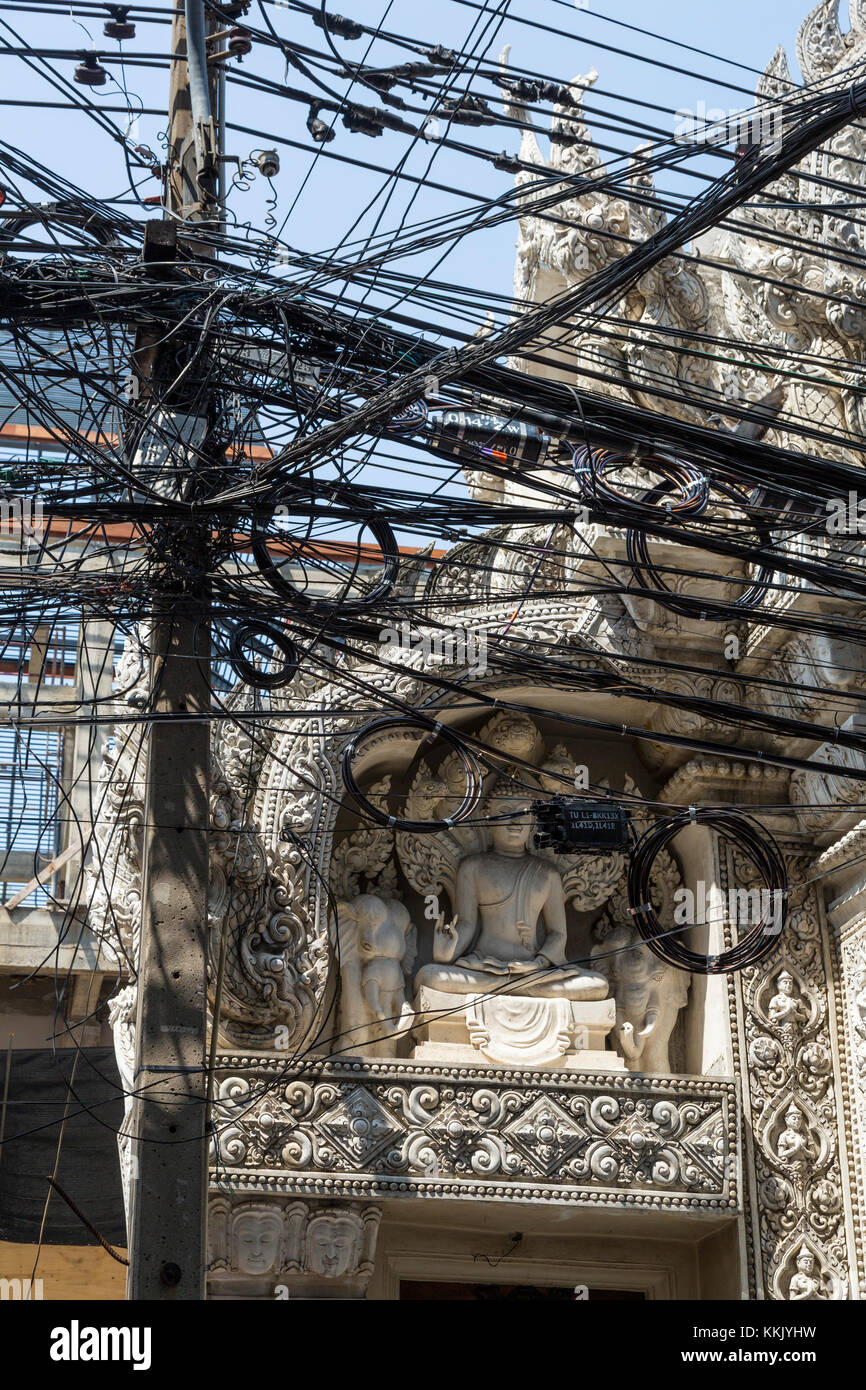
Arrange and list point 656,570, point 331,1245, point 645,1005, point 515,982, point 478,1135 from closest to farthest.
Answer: point 656,570 → point 331,1245 → point 478,1135 → point 515,982 → point 645,1005

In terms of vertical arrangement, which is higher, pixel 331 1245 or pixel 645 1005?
pixel 645 1005

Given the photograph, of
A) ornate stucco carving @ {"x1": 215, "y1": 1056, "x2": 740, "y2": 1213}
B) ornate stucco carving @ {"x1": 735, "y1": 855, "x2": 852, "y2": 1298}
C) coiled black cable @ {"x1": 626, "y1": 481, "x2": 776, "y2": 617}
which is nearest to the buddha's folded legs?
ornate stucco carving @ {"x1": 215, "y1": 1056, "x2": 740, "y2": 1213}

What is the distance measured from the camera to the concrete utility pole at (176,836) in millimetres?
6445

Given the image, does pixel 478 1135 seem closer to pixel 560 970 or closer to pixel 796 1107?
pixel 560 970

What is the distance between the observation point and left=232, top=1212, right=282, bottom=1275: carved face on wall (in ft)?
33.3

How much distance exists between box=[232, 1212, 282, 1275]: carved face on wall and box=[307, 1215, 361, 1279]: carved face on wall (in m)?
0.20

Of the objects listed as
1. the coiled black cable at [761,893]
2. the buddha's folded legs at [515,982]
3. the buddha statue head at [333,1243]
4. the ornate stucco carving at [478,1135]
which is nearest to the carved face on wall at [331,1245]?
the buddha statue head at [333,1243]

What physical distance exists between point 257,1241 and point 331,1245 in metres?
0.41

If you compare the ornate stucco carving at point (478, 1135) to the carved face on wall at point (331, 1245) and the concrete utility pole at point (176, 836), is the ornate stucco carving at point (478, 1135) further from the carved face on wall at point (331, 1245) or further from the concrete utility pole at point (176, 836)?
the concrete utility pole at point (176, 836)

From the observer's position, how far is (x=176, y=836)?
6.89 m

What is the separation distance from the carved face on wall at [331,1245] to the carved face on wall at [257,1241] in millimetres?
200

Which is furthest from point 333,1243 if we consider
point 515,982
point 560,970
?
point 560,970

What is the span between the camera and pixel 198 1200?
6500 millimetres

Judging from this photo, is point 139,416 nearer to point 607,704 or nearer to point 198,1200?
point 198,1200
